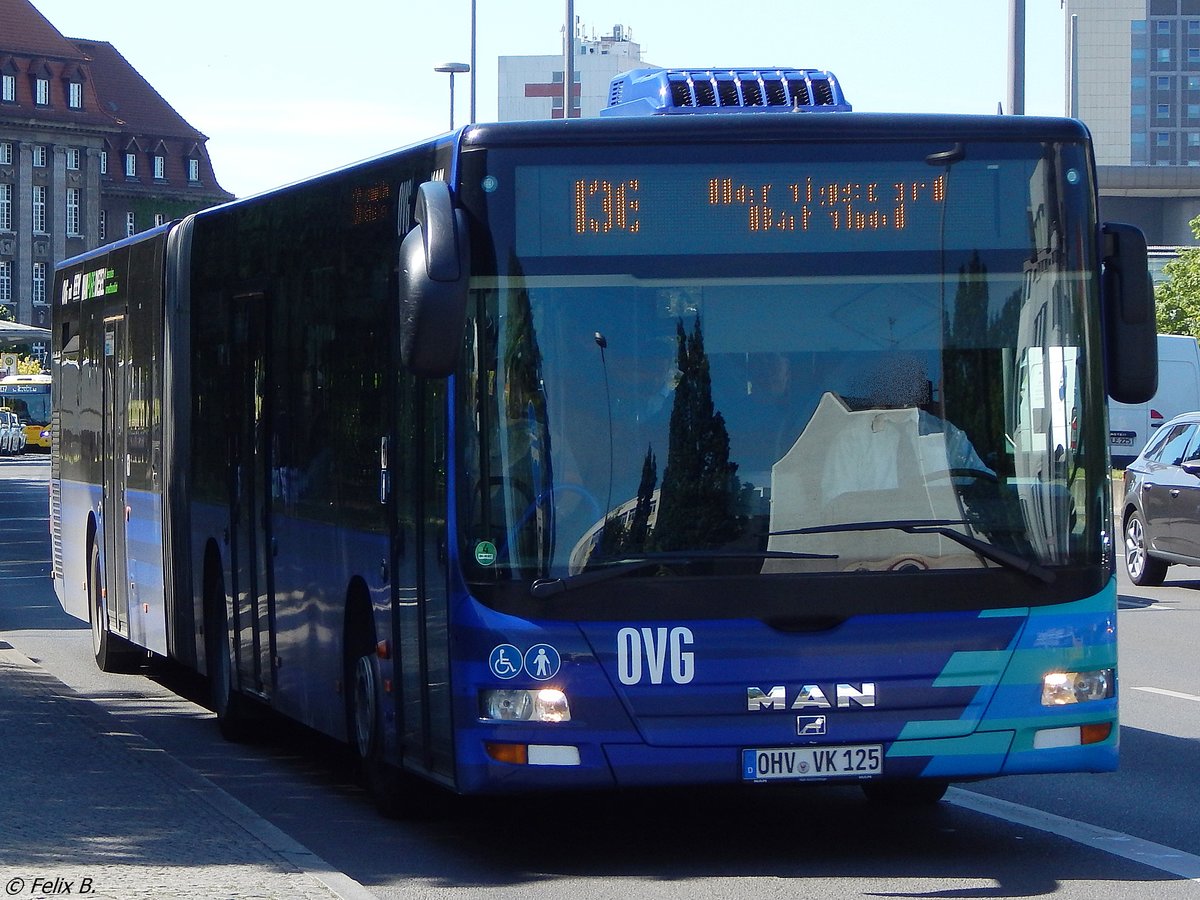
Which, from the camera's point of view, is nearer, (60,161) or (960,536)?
(960,536)

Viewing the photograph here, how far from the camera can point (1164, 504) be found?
22219 millimetres

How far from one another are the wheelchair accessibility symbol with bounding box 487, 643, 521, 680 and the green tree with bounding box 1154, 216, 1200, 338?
71.4 meters

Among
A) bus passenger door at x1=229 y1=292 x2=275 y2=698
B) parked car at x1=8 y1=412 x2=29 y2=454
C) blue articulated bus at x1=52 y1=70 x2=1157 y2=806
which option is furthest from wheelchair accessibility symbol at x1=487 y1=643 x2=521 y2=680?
parked car at x1=8 y1=412 x2=29 y2=454

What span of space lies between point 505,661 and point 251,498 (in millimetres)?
4119

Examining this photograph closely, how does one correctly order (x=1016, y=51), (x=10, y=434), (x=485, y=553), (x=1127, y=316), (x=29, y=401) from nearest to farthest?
(x=485, y=553) → (x=1127, y=316) → (x=1016, y=51) → (x=10, y=434) → (x=29, y=401)

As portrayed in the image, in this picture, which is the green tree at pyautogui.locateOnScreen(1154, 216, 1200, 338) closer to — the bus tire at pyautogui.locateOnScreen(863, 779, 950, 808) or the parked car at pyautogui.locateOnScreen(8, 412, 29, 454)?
the parked car at pyautogui.locateOnScreen(8, 412, 29, 454)

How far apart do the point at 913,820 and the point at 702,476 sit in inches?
89.7

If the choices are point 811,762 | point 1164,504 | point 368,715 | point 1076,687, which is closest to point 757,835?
point 811,762

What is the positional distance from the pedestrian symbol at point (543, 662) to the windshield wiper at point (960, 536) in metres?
1.12

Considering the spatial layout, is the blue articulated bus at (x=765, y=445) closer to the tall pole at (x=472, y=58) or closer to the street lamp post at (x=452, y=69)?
the tall pole at (x=472, y=58)

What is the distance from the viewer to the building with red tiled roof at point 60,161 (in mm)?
131750

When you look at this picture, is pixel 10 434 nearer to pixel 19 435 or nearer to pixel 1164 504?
pixel 19 435

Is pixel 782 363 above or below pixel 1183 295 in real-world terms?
below

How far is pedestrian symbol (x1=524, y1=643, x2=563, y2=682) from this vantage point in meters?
7.64
